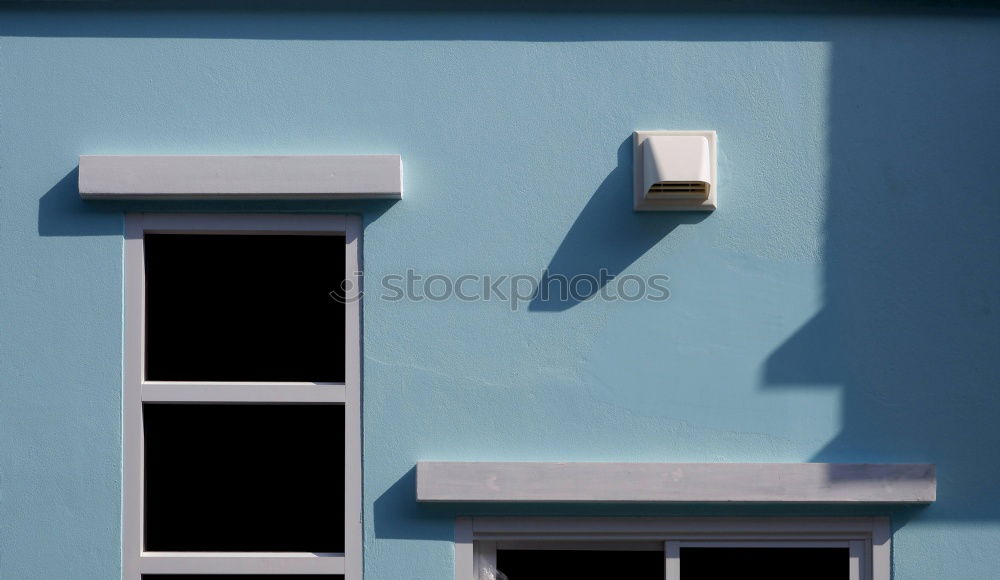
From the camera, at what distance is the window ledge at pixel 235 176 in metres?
2.68

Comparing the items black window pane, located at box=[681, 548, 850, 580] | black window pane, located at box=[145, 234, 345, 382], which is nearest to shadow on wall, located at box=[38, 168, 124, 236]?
black window pane, located at box=[145, 234, 345, 382]

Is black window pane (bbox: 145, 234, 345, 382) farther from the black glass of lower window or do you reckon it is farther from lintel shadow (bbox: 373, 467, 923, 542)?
lintel shadow (bbox: 373, 467, 923, 542)

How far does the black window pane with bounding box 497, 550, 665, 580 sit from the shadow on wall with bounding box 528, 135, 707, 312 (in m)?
0.85

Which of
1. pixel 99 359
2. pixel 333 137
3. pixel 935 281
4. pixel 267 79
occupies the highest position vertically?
pixel 267 79

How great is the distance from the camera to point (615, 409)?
2.75 m

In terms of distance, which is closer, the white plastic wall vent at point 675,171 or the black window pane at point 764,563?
the white plastic wall vent at point 675,171

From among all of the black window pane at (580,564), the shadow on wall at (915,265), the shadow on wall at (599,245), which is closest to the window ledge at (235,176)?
the shadow on wall at (599,245)

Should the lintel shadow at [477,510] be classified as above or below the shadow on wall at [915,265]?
below

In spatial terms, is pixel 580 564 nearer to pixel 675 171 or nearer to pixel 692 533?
pixel 692 533

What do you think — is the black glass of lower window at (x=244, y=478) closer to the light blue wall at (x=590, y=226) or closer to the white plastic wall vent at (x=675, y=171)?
the light blue wall at (x=590, y=226)

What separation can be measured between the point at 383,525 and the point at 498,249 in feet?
3.19

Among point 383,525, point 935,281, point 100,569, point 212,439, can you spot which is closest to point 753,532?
point 935,281

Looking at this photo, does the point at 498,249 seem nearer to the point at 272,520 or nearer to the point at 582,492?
the point at 582,492

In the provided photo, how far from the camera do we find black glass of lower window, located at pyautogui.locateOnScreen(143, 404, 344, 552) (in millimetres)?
2797
